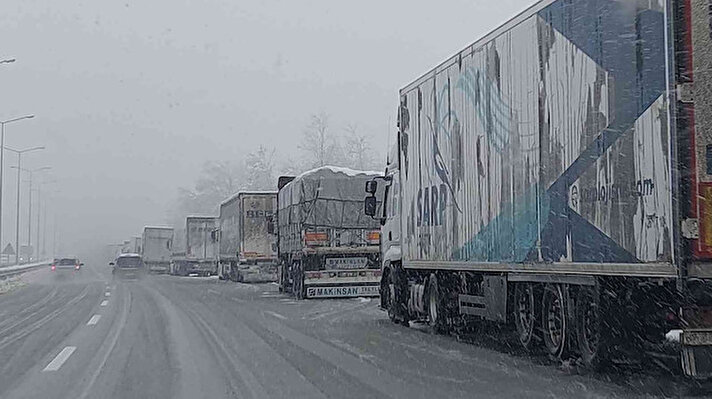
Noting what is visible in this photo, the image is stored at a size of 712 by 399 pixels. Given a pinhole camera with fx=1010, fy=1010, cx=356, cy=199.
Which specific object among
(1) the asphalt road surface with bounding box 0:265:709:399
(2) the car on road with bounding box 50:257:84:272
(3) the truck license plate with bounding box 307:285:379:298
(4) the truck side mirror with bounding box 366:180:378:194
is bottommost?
(1) the asphalt road surface with bounding box 0:265:709:399

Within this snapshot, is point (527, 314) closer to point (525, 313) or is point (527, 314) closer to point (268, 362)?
point (525, 313)

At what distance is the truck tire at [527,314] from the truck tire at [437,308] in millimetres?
2897

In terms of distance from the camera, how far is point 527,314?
12547mm

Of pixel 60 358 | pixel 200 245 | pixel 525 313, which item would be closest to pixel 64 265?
pixel 200 245

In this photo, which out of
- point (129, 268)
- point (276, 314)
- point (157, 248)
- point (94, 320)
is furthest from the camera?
point (157, 248)

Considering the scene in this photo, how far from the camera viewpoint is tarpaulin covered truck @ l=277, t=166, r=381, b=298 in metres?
26.3

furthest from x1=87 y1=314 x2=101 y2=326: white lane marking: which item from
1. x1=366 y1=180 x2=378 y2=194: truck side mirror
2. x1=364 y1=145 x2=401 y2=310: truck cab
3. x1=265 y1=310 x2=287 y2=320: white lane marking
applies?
x1=366 y1=180 x2=378 y2=194: truck side mirror

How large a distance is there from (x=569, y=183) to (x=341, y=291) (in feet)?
54.1

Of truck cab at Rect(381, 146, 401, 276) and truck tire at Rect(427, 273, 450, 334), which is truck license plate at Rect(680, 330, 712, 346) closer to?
truck tire at Rect(427, 273, 450, 334)

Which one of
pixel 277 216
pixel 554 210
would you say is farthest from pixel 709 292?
pixel 277 216

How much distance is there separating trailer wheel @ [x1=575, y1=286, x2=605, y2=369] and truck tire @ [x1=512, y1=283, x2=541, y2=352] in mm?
1349

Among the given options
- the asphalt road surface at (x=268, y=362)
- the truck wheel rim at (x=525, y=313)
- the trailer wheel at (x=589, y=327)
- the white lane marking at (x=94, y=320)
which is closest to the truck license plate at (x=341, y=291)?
the asphalt road surface at (x=268, y=362)

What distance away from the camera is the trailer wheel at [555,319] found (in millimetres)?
11125

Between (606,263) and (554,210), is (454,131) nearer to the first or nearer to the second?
(554,210)
